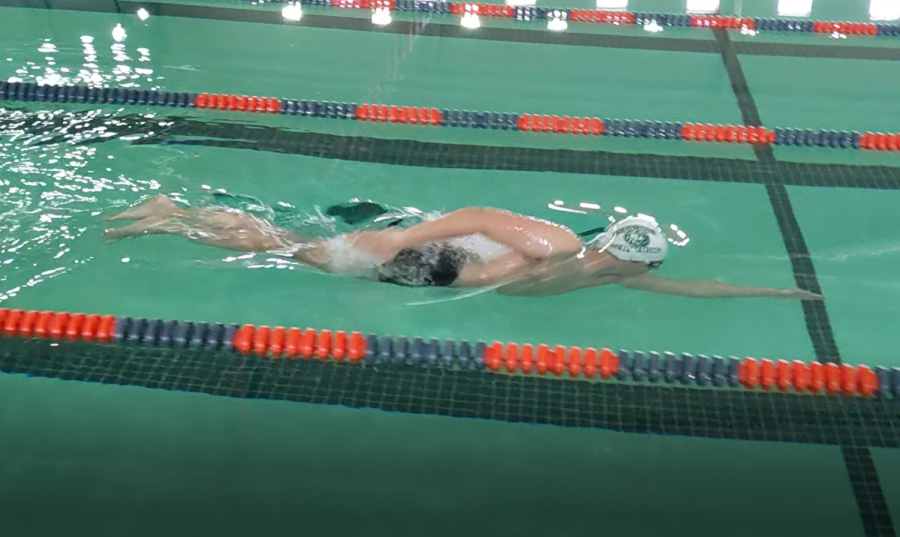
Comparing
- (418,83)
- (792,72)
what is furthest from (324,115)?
(792,72)

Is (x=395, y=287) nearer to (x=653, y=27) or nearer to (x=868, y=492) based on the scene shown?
(x=868, y=492)

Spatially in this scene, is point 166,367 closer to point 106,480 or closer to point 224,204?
point 106,480

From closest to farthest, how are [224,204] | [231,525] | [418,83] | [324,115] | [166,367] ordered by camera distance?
[231,525] < [166,367] < [224,204] < [324,115] < [418,83]

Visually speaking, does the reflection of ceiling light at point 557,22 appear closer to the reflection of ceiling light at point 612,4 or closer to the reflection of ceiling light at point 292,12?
the reflection of ceiling light at point 612,4

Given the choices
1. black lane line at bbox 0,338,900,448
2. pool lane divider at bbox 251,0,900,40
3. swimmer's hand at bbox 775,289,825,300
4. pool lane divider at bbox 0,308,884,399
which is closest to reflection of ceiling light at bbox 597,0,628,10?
pool lane divider at bbox 251,0,900,40

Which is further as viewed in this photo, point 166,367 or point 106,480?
point 166,367

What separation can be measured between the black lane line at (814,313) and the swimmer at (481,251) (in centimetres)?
13

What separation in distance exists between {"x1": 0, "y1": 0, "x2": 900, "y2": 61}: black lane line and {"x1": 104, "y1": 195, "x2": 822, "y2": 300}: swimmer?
2644 mm

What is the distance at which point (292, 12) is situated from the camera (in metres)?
5.46

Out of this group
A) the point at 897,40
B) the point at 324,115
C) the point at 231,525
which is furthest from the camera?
the point at 897,40

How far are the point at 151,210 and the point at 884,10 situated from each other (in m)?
5.40

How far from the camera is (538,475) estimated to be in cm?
242

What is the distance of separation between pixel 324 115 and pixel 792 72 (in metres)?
2.87

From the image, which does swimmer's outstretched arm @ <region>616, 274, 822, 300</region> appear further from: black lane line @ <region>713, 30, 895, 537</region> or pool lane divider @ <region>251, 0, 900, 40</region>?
pool lane divider @ <region>251, 0, 900, 40</region>
